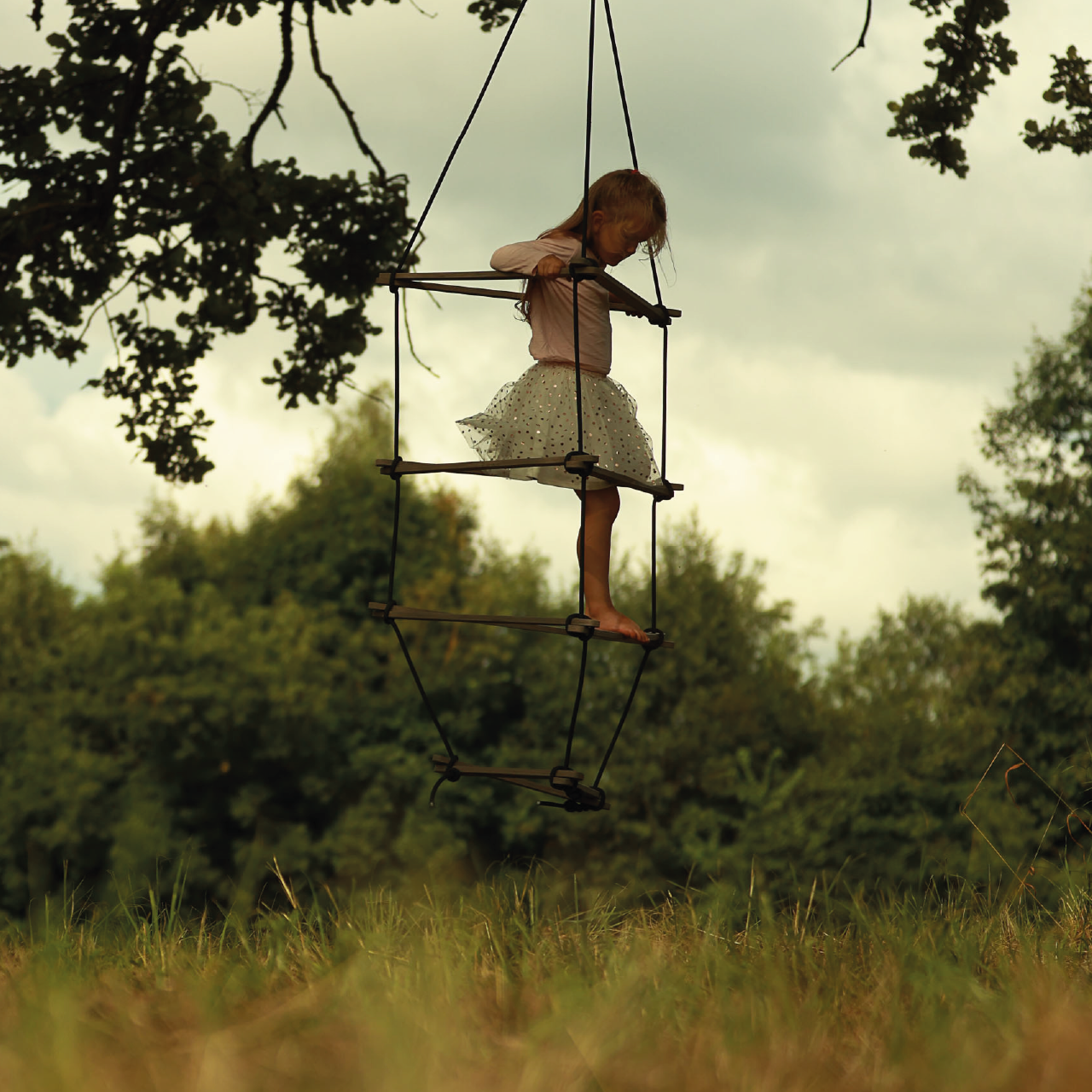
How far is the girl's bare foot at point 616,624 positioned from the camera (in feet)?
14.5

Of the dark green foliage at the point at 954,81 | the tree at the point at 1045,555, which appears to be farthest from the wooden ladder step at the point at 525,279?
the tree at the point at 1045,555

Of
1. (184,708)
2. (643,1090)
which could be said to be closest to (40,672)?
(184,708)

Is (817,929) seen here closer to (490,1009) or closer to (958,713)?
(490,1009)

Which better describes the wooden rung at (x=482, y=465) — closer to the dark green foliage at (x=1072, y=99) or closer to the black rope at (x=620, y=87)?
the black rope at (x=620, y=87)

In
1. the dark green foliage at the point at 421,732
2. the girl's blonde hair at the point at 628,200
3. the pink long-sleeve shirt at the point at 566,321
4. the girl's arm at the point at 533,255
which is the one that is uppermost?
the girl's blonde hair at the point at 628,200

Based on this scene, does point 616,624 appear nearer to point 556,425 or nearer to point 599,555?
point 599,555

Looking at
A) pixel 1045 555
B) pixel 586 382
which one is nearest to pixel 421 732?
pixel 1045 555

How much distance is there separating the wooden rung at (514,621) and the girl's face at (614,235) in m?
1.42

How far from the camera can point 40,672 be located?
102ft

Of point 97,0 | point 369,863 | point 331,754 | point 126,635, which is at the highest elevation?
point 97,0

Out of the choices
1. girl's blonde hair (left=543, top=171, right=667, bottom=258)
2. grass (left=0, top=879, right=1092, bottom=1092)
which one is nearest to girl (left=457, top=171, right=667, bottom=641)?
girl's blonde hair (left=543, top=171, right=667, bottom=258)

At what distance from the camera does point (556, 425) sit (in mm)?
4730

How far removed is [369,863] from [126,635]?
26.8ft

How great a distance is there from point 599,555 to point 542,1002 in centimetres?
182
